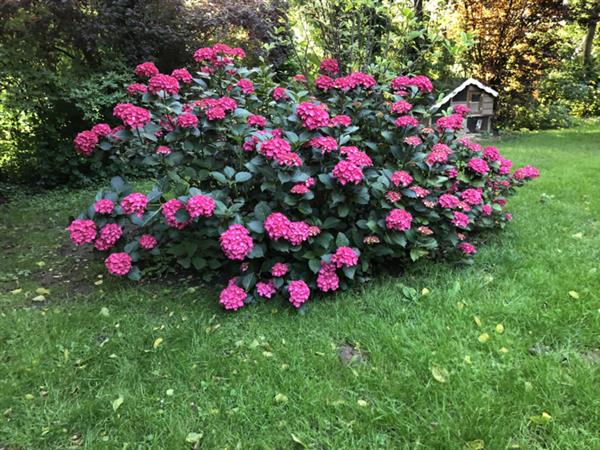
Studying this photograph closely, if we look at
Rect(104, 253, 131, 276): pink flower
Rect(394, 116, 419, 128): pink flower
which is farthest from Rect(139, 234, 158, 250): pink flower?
Rect(394, 116, 419, 128): pink flower

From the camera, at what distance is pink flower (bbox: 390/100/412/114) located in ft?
9.39

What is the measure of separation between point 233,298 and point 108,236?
0.88m

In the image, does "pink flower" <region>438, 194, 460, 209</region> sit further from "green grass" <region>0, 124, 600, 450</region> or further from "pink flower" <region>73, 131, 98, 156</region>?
"pink flower" <region>73, 131, 98, 156</region>

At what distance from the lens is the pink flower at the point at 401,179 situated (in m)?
2.69

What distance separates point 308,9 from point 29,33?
3.46 meters

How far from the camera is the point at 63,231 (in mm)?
4078

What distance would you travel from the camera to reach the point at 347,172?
247 cm

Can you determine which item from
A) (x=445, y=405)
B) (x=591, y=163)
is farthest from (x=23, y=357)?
(x=591, y=163)

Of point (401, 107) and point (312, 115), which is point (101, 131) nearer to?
point (312, 115)

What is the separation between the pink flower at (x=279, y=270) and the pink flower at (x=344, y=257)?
11.5 inches

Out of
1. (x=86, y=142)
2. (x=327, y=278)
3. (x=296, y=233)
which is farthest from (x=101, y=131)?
(x=327, y=278)

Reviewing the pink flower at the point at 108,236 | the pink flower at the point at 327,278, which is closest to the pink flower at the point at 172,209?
the pink flower at the point at 108,236

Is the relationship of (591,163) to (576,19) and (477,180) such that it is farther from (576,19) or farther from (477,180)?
(576,19)

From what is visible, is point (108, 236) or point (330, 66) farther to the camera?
point (330, 66)
